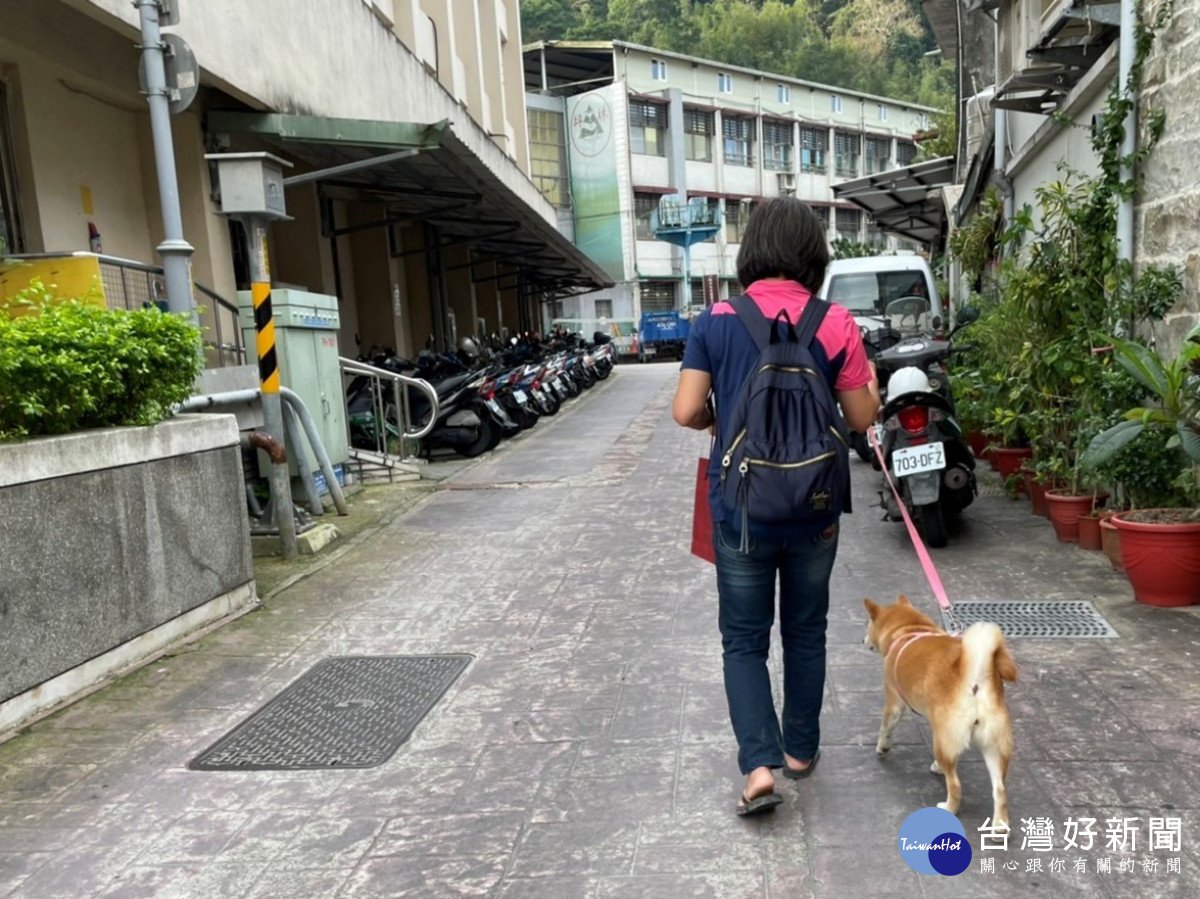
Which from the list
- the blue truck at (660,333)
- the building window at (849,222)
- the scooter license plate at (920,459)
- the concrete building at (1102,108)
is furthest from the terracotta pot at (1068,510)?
the building window at (849,222)

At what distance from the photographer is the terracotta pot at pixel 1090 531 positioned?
5.79 meters

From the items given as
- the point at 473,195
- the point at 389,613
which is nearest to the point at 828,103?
the point at 473,195

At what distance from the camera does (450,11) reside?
18359mm

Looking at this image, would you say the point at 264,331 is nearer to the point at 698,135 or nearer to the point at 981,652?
the point at 981,652

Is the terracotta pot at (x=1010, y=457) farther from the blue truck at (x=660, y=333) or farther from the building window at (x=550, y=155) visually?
the building window at (x=550, y=155)

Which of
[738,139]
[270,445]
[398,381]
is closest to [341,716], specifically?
[270,445]

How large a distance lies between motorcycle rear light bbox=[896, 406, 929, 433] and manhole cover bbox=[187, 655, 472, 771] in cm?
307

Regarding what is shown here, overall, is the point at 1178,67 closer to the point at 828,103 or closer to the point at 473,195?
the point at 473,195

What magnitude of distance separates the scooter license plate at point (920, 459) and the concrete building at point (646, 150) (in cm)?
3517

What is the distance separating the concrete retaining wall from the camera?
3982mm

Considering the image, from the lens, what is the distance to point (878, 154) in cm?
5172

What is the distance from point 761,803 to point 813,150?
47952 millimetres

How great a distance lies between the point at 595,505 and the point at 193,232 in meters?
4.37

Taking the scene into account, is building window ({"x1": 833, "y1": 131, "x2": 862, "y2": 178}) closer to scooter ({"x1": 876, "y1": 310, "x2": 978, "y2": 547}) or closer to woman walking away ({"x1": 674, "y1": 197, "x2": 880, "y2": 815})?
scooter ({"x1": 876, "y1": 310, "x2": 978, "y2": 547})
